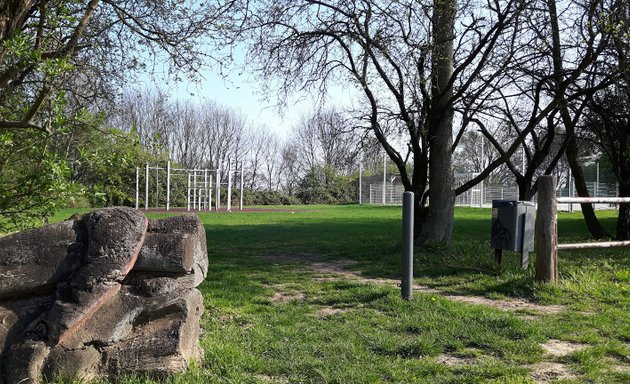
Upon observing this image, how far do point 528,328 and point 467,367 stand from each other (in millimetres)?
1367

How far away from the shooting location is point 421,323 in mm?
5664

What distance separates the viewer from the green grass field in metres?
4.27

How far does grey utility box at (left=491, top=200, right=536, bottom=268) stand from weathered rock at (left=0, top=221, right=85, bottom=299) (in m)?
6.27

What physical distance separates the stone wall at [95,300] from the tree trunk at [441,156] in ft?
26.9

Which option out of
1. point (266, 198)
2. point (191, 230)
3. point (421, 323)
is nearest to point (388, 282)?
point (421, 323)

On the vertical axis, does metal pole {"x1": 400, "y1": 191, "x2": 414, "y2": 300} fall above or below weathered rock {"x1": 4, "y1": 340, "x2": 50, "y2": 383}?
above

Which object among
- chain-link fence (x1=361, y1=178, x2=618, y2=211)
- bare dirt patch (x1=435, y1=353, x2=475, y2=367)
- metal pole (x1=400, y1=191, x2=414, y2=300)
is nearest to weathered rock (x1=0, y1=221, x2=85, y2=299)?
bare dirt patch (x1=435, y1=353, x2=475, y2=367)

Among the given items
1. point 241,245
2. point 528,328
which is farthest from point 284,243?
point 528,328

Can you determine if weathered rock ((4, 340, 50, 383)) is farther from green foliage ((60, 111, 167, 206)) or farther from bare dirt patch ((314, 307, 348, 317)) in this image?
bare dirt patch ((314, 307, 348, 317))

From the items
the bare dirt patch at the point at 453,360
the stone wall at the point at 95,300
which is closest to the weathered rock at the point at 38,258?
the stone wall at the point at 95,300

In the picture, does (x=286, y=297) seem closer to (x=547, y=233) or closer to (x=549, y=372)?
(x=547, y=233)

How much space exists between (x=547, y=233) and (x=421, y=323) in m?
3.00

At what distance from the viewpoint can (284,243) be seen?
49.8ft

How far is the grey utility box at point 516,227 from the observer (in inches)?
327
